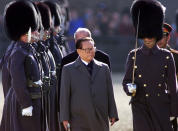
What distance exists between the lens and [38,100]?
9258 mm

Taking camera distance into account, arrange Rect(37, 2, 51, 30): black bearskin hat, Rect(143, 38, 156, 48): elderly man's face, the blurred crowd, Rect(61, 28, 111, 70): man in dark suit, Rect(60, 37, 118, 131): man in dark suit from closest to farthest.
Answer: Rect(60, 37, 118, 131): man in dark suit < Rect(143, 38, 156, 48): elderly man's face < Rect(61, 28, 111, 70): man in dark suit < Rect(37, 2, 51, 30): black bearskin hat < the blurred crowd

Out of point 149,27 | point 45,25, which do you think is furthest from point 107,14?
point 149,27

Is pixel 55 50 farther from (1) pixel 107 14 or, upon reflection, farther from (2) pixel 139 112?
(1) pixel 107 14

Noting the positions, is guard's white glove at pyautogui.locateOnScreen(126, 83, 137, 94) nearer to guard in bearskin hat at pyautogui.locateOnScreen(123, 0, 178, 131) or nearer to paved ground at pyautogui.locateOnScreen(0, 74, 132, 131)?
guard in bearskin hat at pyautogui.locateOnScreen(123, 0, 178, 131)

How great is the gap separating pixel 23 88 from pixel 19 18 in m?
1.16

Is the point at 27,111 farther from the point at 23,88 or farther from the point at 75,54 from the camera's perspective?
the point at 75,54

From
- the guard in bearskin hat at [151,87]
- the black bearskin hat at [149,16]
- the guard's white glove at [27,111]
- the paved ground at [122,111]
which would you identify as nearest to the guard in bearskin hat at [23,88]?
the guard's white glove at [27,111]

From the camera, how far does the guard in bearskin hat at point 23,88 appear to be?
29.6 ft

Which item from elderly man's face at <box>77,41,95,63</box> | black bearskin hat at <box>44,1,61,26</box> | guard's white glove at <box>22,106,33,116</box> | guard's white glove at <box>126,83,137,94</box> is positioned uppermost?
black bearskin hat at <box>44,1,61,26</box>

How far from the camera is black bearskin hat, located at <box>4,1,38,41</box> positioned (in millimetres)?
9648

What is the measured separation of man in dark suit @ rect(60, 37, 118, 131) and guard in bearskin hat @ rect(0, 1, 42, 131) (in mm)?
520

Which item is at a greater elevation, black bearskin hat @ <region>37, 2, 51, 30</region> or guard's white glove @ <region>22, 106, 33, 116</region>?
black bearskin hat @ <region>37, 2, 51, 30</region>

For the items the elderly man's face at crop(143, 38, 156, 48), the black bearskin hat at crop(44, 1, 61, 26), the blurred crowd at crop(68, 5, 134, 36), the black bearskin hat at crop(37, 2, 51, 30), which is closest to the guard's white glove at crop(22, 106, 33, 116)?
the elderly man's face at crop(143, 38, 156, 48)

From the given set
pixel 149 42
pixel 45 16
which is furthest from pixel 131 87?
pixel 45 16
